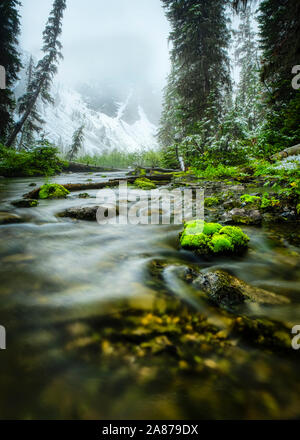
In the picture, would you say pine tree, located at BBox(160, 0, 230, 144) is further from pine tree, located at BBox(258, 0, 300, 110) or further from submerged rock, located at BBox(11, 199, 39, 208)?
submerged rock, located at BBox(11, 199, 39, 208)

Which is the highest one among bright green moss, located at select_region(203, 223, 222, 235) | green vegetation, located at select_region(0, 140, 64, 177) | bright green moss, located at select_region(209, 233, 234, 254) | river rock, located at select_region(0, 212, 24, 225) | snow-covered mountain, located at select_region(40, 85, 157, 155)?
snow-covered mountain, located at select_region(40, 85, 157, 155)

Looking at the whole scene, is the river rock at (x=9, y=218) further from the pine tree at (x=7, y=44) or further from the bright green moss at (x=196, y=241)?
the pine tree at (x=7, y=44)

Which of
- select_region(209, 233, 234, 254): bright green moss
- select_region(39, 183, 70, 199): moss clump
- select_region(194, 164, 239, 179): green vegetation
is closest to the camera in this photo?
select_region(209, 233, 234, 254): bright green moss

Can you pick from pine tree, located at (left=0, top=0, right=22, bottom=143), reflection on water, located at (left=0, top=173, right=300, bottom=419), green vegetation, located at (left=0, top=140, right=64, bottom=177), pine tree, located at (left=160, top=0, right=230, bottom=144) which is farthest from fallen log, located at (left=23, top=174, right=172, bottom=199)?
pine tree, located at (left=0, top=0, right=22, bottom=143)

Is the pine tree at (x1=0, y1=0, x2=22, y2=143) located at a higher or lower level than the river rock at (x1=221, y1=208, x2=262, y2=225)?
higher

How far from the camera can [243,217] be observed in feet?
14.2

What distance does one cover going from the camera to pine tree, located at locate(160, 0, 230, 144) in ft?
42.4

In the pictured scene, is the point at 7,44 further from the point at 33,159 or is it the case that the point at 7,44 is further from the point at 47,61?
the point at 33,159

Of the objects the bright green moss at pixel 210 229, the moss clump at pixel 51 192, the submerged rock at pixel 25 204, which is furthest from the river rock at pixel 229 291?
the moss clump at pixel 51 192

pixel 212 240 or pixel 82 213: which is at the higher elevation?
pixel 82 213

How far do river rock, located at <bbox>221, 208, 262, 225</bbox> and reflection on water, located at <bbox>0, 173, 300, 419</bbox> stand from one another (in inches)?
65.9

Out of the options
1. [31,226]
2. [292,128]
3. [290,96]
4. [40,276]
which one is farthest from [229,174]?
Result: [40,276]

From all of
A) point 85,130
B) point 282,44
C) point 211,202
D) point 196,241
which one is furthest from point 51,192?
point 85,130

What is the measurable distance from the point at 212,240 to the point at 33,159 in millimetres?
11530
